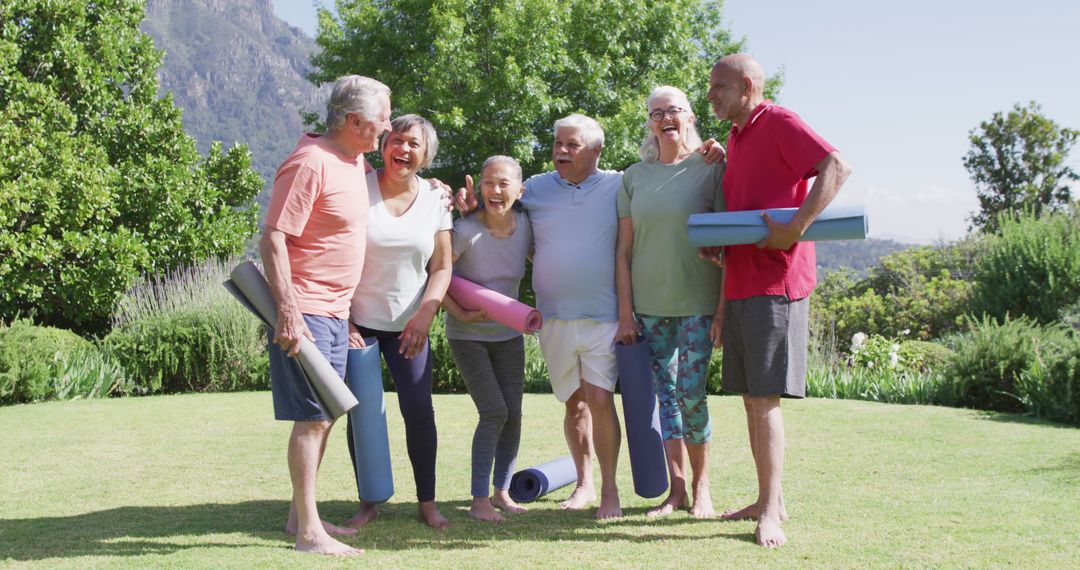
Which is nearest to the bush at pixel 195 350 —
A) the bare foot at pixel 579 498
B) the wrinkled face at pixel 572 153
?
the bare foot at pixel 579 498

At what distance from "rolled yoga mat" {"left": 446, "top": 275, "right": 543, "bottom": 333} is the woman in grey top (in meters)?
0.05

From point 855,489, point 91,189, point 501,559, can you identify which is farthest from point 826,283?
point 501,559

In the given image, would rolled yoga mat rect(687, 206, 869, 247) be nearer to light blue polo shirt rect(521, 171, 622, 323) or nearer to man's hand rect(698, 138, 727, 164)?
man's hand rect(698, 138, 727, 164)

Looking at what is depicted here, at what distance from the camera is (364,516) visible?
4438 mm

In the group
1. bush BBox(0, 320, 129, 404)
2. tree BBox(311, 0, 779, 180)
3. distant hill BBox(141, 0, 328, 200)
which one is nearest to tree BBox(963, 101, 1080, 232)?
tree BBox(311, 0, 779, 180)

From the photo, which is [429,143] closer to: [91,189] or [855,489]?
[855,489]

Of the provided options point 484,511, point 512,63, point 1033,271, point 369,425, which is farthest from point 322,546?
point 512,63

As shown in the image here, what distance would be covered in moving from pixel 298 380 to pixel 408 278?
77 cm

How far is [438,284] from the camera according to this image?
14.4 feet

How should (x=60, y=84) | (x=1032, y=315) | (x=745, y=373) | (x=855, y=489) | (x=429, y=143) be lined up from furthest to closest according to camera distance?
(x=60, y=84) < (x=1032, y=315) < (x=855, y=489) < (x=429, y=143) < (x=745, y=373)

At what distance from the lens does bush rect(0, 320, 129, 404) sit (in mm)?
9656

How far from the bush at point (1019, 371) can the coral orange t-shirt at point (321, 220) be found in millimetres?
6631

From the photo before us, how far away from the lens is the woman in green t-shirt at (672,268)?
4367mm

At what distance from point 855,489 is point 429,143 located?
2971 millimetres
